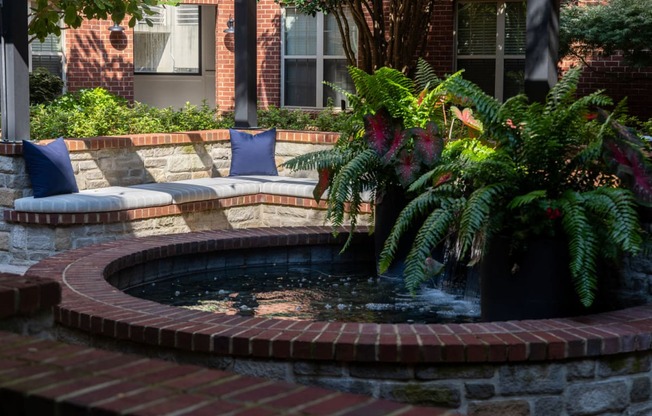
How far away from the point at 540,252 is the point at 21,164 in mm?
5745

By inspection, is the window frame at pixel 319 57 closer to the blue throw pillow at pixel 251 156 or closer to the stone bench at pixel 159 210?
the blue throw pillow at pixel 251 156

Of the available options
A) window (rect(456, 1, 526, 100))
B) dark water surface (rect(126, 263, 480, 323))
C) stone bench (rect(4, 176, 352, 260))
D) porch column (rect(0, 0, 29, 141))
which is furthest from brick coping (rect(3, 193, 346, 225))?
window (rect(456, 1, 526, 100))

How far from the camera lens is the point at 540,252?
16.1 ft

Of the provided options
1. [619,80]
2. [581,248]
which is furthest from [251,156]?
[619,80]

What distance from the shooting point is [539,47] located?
9.13 meters

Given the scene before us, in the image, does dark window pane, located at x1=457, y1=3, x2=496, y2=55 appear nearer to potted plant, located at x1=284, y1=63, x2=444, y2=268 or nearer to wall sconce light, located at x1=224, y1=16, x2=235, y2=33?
wall sconce light, located at x1=224, y1=16, x2=235, y2=33

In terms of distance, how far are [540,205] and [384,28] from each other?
11.9 m

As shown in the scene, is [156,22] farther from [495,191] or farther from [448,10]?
[495,191]

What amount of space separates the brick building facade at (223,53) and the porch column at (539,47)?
25.0 feet

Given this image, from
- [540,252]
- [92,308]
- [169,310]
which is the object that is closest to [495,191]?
[540,252]

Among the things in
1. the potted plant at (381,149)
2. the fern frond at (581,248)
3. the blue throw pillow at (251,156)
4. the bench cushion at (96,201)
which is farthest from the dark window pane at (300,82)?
the fern frond at (581,248)

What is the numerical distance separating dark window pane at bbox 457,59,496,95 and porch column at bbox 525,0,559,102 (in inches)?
294

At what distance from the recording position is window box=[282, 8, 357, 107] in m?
17.8

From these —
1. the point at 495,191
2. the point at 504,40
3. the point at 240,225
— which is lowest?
the point at 240,225
